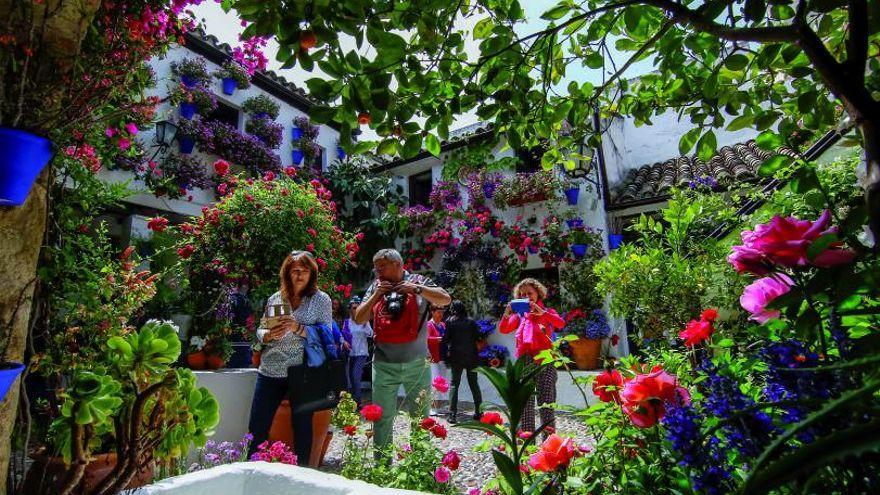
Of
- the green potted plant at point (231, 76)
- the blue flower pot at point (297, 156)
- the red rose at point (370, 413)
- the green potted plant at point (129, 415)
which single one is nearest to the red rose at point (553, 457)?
the green potted plant at point (129, 415)

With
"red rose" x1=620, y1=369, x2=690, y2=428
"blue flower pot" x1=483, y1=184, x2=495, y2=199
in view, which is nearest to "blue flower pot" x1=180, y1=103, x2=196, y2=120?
"blue flower pot" x1=483, y1=184, x2=495, y2=199

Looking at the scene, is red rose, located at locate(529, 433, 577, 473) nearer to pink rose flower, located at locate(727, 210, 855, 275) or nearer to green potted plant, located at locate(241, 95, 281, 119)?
pink rose flower, located at locate(727, 210, 855, 275)

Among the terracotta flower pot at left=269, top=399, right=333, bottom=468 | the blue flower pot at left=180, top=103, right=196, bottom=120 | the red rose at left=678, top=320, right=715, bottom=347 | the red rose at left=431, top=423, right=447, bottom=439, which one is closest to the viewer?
the red rose at left=678, top=320, right=715, bottom=347

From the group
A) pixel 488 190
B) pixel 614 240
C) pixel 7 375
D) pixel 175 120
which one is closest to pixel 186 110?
pixel 175 120

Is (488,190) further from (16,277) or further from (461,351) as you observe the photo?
(16,277)

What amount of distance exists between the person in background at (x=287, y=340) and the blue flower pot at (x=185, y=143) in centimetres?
604

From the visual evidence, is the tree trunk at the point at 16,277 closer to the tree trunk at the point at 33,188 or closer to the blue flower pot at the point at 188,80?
the tree trunk at the point at 33,188

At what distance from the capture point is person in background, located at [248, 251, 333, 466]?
283cm

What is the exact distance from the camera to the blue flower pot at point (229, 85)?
9023mm

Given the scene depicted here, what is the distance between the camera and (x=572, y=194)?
893cm

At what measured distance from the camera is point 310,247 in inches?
206

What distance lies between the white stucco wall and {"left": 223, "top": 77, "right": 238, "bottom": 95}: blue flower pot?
0.12 meters

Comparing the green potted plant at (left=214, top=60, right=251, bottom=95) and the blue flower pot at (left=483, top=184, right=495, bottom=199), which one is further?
the blue flower pot at (left=483, top=184, right=495, bottom=199)

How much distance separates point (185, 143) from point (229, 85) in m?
1.87
